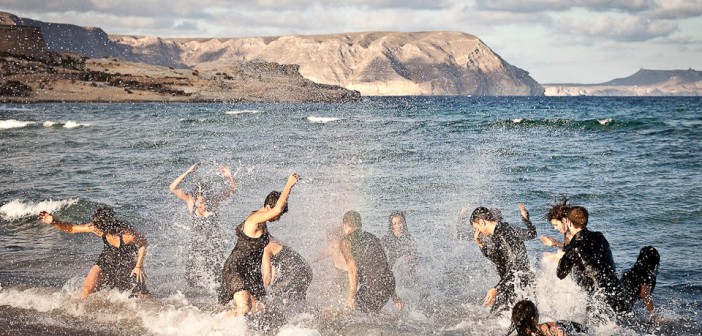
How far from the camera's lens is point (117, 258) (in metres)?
8.96

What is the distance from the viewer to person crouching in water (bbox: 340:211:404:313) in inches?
329

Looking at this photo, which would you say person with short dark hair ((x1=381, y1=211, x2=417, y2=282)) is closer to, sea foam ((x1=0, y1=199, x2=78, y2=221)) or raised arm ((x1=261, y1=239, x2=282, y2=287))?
raised arm ((x1=261, y1=239, x2=282, y2=287))

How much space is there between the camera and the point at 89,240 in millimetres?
13109

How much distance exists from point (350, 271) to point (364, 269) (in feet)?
0.71

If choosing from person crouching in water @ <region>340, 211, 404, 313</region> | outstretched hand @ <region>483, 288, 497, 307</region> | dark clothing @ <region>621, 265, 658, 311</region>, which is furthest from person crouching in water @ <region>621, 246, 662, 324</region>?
person crouching in water @ <region>340, 211, 404, 313</region>

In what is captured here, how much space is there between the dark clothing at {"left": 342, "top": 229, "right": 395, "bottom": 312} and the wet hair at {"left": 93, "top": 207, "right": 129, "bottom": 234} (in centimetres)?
293

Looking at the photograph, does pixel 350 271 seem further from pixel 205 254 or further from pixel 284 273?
pixel 205 254

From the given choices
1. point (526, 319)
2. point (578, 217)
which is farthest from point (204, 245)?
point (526, 319)

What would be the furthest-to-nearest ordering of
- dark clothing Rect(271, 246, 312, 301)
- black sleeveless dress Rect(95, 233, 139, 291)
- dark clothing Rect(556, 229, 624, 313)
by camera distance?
1. black sleeveless dress Rect(95, 233, 139, 291)
2. dark clothing Rect(271, 246, 312, 301)
3. dark clothing Rect(556, 229, 624, 313)

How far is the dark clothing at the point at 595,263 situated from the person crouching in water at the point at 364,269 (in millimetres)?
2144

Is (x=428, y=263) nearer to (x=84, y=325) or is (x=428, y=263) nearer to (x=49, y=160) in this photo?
(x=84, y=325)

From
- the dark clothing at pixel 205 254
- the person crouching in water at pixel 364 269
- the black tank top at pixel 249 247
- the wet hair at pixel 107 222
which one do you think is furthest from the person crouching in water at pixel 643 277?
the wet hair at pixel 107 222

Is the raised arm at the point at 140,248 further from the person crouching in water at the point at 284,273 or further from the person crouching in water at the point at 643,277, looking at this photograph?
the person crouching in water at the point at 643,277

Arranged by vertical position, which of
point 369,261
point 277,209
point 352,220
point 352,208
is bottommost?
point 352,208
